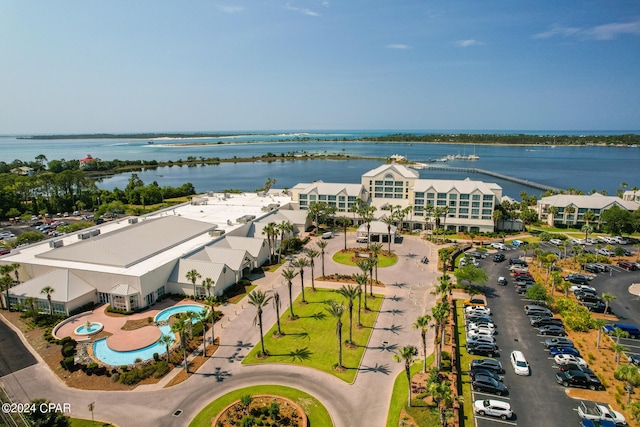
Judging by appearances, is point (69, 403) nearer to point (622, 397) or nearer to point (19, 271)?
point (19, 271)

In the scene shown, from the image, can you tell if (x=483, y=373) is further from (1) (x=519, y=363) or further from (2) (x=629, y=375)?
(2) (x=629, y=375)

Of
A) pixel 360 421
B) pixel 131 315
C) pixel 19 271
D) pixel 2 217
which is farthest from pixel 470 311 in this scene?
pixel 2 217

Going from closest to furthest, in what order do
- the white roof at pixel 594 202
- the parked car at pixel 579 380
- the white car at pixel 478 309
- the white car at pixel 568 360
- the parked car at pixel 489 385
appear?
the parked car at pixel 489 385 < the parked car at pixel 579 380 < the white car at pixel 568 360 < the white car at pixel 478 309 < the white roof at pixel 594 202

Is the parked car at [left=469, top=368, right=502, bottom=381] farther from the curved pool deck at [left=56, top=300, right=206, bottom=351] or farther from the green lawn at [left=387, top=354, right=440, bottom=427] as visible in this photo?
the curved pool deck at [left=56, top=300, right=206, bottom=351]

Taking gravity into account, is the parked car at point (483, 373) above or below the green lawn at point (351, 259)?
below

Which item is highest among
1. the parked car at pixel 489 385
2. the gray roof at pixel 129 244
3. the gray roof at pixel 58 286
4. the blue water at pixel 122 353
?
the gray roof at pixel 129 244

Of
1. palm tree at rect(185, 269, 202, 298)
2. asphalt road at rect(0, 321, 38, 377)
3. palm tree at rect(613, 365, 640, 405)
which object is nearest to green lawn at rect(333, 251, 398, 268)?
palm tree at rect(185, 269, 202, 298)

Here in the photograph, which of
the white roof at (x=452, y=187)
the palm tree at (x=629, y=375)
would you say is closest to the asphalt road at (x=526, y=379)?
the palm tree at (x=629, y=375)

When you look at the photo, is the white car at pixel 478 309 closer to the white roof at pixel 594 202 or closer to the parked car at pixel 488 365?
the parked car at pixel 488 365
